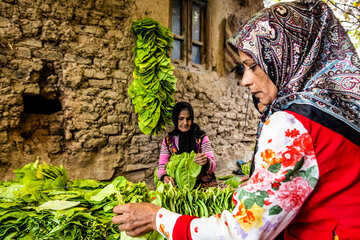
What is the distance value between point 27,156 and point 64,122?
1.99 feet

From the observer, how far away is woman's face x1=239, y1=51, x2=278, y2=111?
1.00 metres

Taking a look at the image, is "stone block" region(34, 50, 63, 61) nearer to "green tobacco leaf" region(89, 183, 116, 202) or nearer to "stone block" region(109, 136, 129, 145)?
"stone block" region(109, 136, 129, 145)

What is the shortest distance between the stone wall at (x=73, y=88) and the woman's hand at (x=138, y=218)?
2.45m

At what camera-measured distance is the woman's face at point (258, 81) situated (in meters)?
1.00

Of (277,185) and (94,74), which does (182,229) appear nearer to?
(277,185)

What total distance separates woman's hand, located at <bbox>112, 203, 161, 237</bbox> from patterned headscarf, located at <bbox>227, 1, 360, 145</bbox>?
26.7 inches

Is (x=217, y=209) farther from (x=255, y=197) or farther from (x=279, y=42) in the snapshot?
(x=279, y=42)

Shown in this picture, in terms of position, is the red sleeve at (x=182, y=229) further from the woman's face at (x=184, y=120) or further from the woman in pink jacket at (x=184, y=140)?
the woman's face at (x=184, y=120)

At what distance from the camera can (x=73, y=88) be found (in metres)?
3.18

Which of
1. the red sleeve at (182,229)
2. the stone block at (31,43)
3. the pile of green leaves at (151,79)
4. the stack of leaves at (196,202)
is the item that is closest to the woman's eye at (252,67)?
the red sleeve at (182,229)

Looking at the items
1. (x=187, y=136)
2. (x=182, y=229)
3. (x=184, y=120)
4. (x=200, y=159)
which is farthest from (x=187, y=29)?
(x=182, y=229)

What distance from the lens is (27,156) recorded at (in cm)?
292

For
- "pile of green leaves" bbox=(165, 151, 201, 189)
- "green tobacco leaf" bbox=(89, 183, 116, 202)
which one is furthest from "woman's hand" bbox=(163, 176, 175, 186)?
"green tobacco leaf" bbox=(89, 183, 116, 202)

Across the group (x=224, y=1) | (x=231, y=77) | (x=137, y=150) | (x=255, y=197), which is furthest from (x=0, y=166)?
(x=224, y=1)
